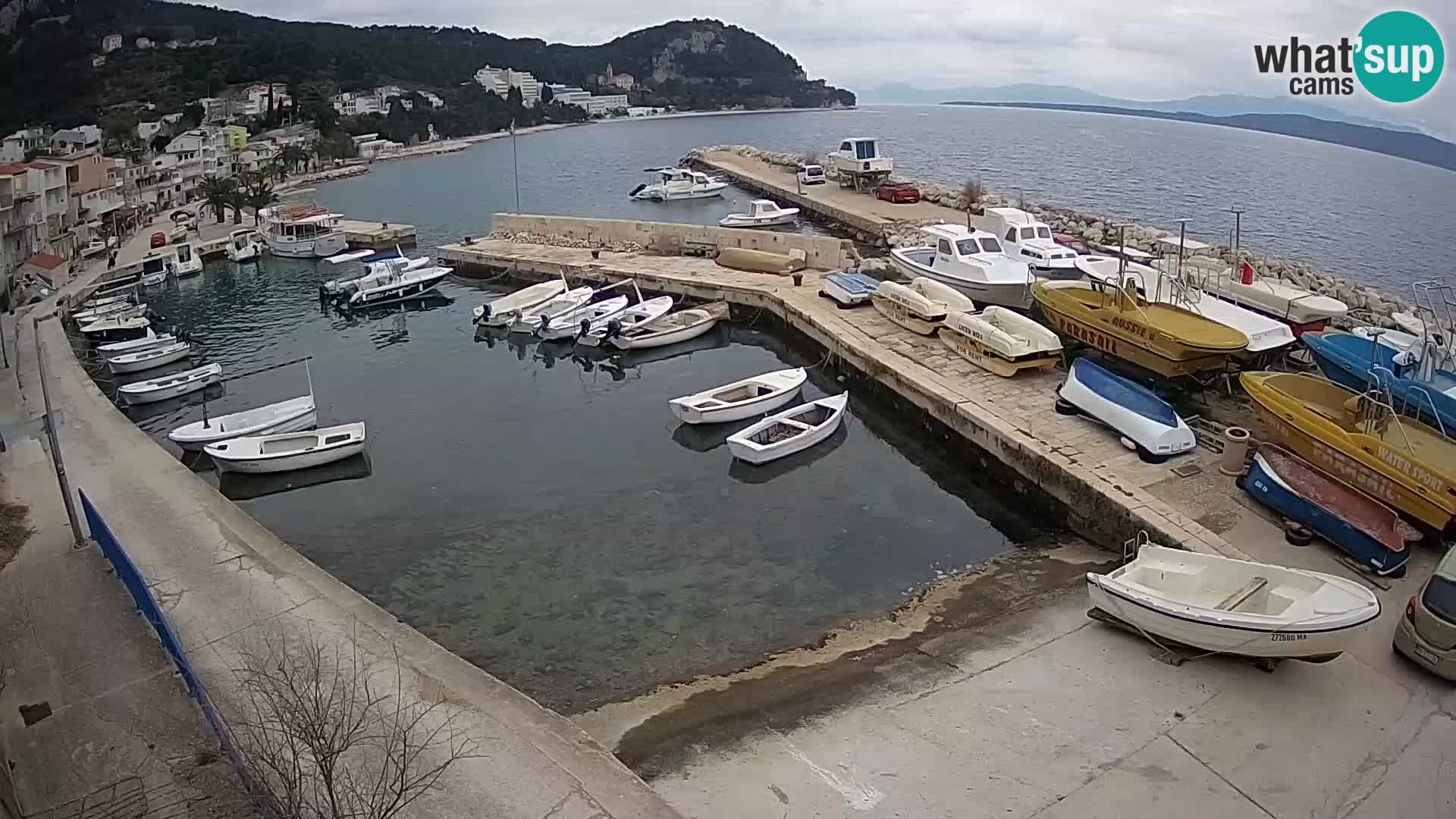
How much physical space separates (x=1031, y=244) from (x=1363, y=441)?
1352 cm

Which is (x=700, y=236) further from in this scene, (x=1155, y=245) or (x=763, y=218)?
(x=1155, y=245)

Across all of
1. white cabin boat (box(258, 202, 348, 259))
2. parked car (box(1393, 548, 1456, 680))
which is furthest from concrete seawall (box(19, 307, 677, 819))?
white cabin boat (box(258, 202, 348, 259))

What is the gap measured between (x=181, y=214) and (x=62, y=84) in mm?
69230

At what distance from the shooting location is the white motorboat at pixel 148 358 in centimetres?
2350

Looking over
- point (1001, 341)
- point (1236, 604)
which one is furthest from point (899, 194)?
point (1236, 604)

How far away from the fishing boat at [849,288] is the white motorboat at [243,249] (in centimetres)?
2654

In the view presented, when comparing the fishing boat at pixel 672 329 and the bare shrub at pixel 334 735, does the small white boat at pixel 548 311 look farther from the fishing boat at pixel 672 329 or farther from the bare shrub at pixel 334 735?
the bare shrub at pixel 334 735

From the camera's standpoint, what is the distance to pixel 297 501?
1678 centimetres

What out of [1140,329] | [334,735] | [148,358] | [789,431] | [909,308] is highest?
[909,308]

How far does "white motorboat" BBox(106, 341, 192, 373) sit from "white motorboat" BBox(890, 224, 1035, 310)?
1961 cm

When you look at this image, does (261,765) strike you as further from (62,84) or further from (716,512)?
(62,84)

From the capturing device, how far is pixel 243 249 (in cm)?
3916

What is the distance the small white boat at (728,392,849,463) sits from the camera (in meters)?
17.0

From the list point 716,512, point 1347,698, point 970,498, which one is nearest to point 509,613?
point 716,512
